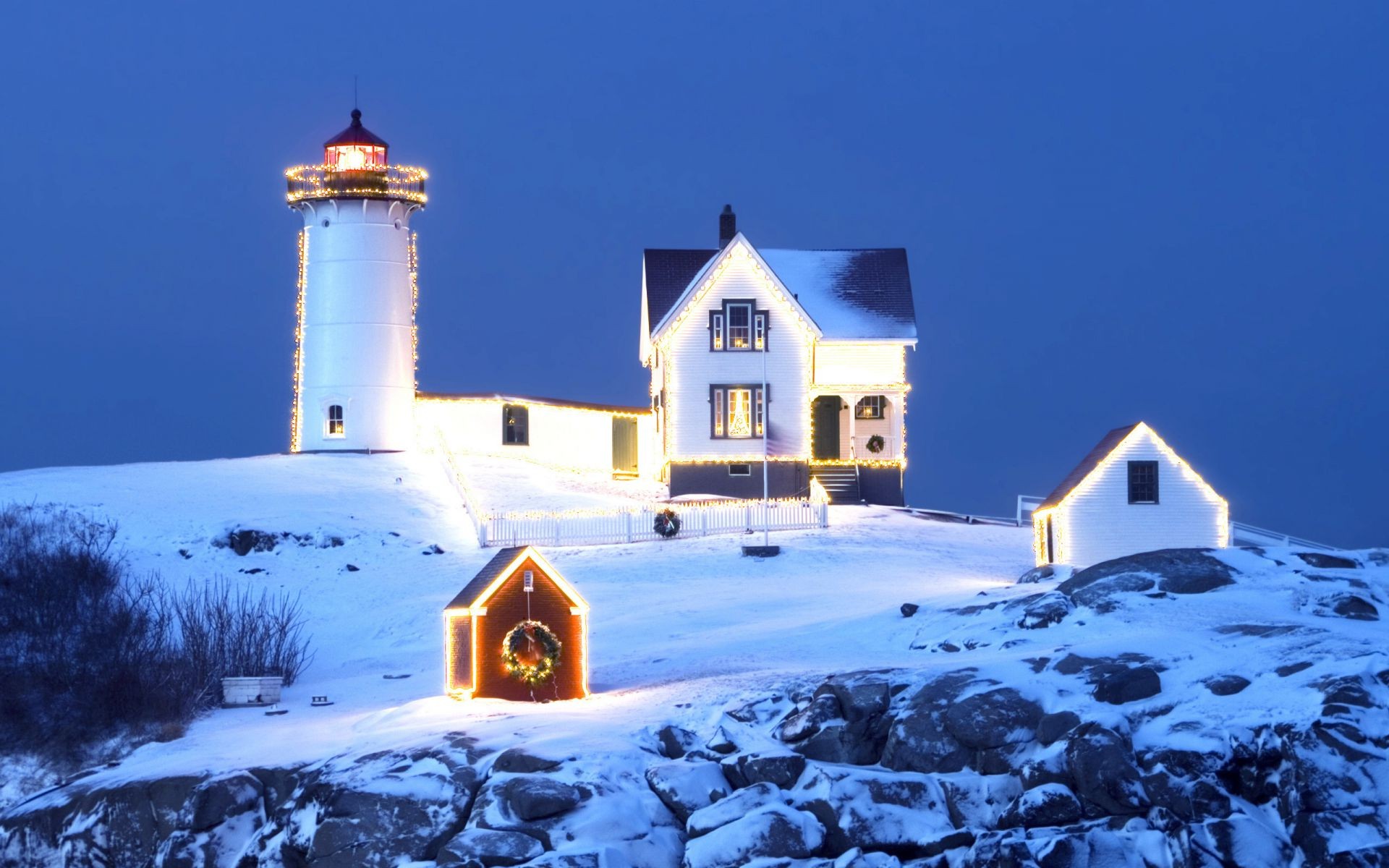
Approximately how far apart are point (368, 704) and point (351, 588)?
11.8 metres

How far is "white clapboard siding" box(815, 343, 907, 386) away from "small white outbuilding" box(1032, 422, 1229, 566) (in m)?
16.0

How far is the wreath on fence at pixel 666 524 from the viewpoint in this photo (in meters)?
52.6

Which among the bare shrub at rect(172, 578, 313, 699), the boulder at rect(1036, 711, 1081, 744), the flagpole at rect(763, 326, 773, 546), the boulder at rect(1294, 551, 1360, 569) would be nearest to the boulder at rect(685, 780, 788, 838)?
the boulder at rect(1036, 711, 1081, 744)

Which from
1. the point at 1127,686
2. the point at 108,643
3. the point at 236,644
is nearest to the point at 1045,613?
the point at 1127,686

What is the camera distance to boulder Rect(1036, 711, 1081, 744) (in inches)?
1169

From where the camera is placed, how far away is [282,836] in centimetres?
2967

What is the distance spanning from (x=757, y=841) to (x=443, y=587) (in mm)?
20017

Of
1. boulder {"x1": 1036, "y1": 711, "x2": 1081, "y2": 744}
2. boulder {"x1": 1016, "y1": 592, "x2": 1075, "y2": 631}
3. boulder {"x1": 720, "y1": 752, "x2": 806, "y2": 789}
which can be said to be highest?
boulder {"x1": 1016, "y1": 592, "x2": 1075, "y2": 631}

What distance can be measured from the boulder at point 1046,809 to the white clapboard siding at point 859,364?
33.7m

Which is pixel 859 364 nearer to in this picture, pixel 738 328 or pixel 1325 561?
pixel 738 328

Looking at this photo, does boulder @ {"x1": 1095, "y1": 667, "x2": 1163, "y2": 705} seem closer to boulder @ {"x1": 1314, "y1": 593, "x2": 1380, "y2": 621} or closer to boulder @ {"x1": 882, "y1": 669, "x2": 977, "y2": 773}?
boulder @ {"x1": 882, "y1": 669, "x2": 977, "y2": 773}

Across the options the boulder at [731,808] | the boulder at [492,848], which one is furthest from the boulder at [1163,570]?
the boulder at [492,848]

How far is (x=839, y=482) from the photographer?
60.9m

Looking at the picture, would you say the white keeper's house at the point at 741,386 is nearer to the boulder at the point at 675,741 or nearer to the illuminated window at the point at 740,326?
the illuminated window at the point at 740,326
